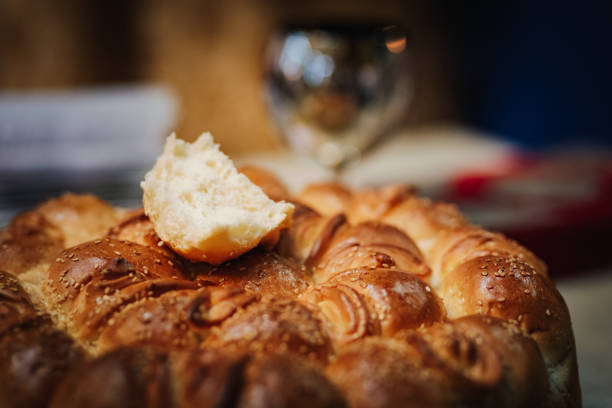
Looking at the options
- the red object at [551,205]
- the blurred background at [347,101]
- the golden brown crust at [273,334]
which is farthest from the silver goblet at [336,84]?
the golden brown crust at [273,334]

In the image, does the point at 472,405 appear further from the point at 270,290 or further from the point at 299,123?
the point at 299,123

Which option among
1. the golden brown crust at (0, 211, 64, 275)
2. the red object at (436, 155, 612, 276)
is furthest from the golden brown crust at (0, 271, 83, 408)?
the red object at (436, 155, 612, 276)

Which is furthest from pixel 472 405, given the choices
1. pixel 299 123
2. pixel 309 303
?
pixel 299 123

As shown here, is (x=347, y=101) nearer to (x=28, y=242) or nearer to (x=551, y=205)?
(x=551, y=205)

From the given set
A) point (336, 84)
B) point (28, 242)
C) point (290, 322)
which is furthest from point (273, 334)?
point (336, 84)

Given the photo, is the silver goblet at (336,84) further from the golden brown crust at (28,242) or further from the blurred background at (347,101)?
the golden brown crust at (28,242)

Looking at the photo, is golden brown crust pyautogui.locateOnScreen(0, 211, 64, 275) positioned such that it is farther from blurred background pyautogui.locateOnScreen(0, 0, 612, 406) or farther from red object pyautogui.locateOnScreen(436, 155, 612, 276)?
red object pyautogui.locateOnScreen(436, 155, 612, 276)
